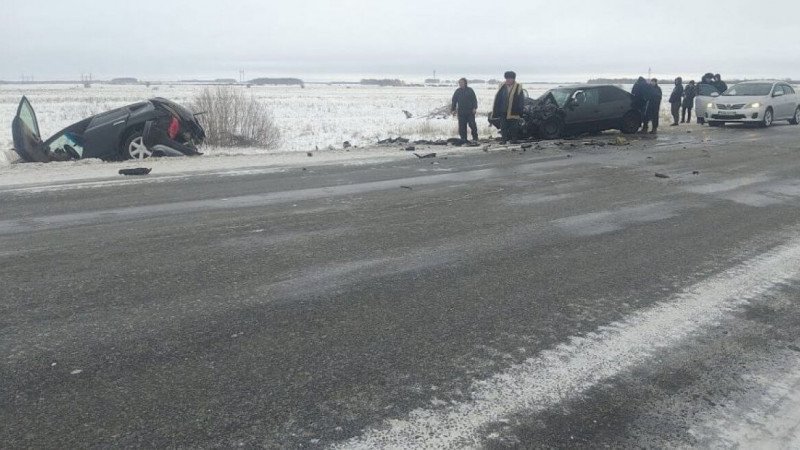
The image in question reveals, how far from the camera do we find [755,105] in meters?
19.6

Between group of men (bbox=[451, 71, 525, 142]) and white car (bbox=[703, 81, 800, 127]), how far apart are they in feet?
29.5

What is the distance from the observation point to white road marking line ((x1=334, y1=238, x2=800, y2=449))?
100 inches

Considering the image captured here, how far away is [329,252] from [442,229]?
139 centimetres

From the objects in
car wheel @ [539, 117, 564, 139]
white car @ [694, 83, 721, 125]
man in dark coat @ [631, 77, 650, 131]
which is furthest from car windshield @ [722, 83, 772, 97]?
car wheel @ [539, 117, 564, 139]

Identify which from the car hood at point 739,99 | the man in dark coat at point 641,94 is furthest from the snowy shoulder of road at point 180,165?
the car hood at point 739,99

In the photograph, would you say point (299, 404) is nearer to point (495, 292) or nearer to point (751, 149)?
point (495, 292)

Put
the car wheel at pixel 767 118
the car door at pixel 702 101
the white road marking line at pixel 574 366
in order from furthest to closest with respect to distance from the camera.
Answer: the car door at pixel 702 101 → the car wheel at pixel 767 118 → the white road marking line at pixel 574 366

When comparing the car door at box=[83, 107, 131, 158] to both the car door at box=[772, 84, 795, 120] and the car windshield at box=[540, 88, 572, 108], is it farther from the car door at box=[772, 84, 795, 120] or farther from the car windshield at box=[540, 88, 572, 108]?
the car door at box=[772, 84, 795, 120]

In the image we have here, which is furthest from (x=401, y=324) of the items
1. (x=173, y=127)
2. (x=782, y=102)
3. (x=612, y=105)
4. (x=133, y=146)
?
(x=782, y=102)

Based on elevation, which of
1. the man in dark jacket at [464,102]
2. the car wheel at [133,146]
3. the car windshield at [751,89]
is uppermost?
the car windshield at [751,89]

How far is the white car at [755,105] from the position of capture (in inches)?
774

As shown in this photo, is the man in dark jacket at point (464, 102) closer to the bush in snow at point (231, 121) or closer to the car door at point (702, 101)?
the bush in snow at point (231, 121)

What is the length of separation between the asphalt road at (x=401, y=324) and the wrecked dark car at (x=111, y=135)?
202 inches

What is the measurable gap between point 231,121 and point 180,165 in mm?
6911
